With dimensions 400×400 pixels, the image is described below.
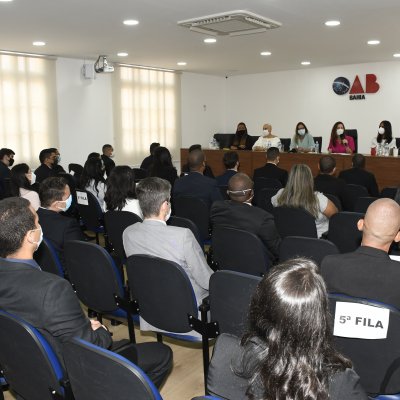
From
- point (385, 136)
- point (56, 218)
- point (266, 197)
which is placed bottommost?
point (266, 197)

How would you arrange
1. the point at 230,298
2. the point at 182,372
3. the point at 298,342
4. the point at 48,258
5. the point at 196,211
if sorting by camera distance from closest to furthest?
1. the point at 298,342
2. the point at 230,298
3. the point at 182,372
4. the point at 48,258
5. the point at 196,211

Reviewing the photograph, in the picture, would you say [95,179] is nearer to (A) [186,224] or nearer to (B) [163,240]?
(A) [186,224]

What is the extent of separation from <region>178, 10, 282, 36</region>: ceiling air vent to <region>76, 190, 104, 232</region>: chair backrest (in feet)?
8.68

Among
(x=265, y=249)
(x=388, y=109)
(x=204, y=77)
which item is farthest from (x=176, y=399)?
(x=204, y=77)

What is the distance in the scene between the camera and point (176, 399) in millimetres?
2797

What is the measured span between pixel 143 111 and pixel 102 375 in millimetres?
10762

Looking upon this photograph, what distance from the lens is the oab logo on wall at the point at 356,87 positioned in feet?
37.7

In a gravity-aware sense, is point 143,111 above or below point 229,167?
above

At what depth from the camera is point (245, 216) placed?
370cm

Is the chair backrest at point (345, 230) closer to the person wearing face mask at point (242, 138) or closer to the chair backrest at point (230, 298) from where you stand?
the chair backrest at point (230, 298)

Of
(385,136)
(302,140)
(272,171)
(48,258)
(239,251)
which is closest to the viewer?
(48,258)

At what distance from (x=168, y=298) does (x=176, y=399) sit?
0.66 meters

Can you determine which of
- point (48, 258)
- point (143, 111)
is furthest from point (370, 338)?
point (143, 111)

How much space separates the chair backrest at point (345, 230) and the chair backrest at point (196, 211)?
138 centimetres
